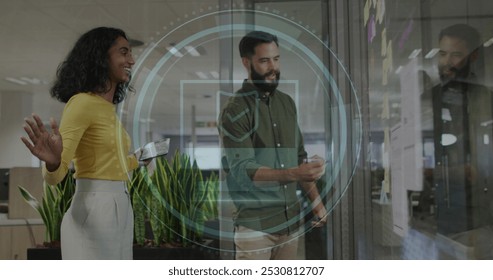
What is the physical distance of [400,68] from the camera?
166 centimetres

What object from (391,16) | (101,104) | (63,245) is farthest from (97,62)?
(391,16)

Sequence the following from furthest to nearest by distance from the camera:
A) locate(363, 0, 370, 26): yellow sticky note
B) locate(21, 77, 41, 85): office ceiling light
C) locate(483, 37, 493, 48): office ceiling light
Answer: locate(363, 0, 370, 26): yellow sticky note
locate(21, 77, 41, 85): office ceiling light
locate(483, 37, 493, 48): office ceiling light

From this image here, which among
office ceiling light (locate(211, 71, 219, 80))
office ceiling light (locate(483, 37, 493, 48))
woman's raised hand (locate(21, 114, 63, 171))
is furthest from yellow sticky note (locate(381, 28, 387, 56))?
woman's raised hand (locate(21, 114, 63, 171))

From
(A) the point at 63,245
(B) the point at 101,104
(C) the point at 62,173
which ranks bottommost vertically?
(A) the point at 63,245

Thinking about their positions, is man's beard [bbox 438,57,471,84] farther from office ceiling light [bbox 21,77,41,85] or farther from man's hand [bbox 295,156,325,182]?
office ceiling light [bbox 21,77,41,85]

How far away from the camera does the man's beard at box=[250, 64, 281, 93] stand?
65.0 inches

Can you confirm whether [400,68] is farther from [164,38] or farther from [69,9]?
[69,9]

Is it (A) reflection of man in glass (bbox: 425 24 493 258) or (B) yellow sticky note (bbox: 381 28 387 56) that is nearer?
(A) reflection of man in glass (bbox: 425 24 493 258)

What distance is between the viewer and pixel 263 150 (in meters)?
1.66

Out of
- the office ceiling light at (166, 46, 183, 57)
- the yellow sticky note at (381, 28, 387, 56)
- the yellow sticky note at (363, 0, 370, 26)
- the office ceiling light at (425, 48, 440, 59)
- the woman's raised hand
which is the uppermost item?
the yellow sticky note at (363, 0, 370, 26)

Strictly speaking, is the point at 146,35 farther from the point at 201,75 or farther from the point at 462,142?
the point at 462,142

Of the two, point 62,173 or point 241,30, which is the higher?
point 241,30

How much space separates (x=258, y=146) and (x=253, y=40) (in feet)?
1.08
